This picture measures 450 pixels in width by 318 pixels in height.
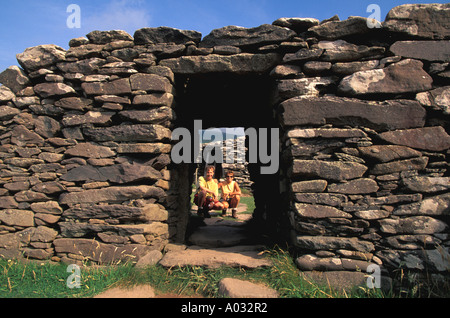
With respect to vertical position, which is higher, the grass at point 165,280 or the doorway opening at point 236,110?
the doorway opening at point 236,110

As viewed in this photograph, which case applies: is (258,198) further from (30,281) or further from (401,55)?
(30,281)

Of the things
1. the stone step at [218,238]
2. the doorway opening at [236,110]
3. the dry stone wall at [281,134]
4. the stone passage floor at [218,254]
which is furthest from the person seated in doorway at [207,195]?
the dry stone wall at [281,134]

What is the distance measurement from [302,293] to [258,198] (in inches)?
131

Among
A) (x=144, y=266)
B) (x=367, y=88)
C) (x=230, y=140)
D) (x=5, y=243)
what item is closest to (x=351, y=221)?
(x=367, y=88)

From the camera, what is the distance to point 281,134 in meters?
3.61

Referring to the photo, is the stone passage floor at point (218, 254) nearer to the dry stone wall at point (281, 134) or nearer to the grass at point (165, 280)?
the grass at point (165, 280)

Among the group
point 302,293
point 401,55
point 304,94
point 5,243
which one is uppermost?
point 401,55

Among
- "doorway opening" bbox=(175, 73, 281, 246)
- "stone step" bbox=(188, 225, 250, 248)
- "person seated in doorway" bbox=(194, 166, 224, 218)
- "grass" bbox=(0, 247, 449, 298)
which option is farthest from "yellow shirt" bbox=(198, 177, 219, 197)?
"grass" bbox=(0, 247, 449, 298)

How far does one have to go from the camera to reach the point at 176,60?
3418 millimetres

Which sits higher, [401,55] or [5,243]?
[401,55]

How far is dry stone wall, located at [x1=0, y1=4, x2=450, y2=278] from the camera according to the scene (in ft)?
9.17

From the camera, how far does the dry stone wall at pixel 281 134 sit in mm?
2795

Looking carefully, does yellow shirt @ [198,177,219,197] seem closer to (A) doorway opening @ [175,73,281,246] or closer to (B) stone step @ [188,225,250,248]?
(A) doorway opening @ [175,73,281,246]

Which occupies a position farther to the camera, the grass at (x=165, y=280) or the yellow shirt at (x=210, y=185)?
the yellow shirt at (x=210, y=185)
